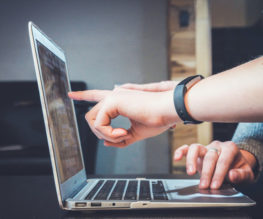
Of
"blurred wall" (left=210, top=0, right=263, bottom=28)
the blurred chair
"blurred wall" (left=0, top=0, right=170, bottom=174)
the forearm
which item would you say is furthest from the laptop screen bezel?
"blurred wall" (left=210, top=0, right=263, bottom=28)

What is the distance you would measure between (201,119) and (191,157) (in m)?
0.12

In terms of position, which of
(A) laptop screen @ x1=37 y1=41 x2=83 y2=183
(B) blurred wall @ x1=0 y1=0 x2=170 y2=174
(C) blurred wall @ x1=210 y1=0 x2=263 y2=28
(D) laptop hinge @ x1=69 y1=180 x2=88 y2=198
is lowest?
→ (D) laptop hinge @ x1=69 y1=180 x2=88 y2=198

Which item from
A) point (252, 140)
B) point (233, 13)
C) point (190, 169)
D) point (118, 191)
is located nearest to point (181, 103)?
point (190, 169)

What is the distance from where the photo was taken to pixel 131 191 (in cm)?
66

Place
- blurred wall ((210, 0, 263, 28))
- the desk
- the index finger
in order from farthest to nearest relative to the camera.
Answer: blurred wall ((210, 0, 263, 28))
the index finger
the desk

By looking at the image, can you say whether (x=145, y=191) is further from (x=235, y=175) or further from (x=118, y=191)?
(x=235, y=175)

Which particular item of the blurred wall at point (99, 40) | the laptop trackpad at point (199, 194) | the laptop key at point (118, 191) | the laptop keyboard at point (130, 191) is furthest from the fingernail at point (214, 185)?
the blurred wall at point (99, 40)

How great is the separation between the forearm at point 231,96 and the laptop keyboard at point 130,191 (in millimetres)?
219

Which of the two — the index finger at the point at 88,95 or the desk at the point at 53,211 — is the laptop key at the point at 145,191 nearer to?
the desk at the point at 53,211

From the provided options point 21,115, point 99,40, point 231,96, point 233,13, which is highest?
point 233,13

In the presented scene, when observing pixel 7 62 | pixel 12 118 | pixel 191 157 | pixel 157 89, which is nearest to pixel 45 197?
pixel 191 157

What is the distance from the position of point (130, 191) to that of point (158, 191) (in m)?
0.07

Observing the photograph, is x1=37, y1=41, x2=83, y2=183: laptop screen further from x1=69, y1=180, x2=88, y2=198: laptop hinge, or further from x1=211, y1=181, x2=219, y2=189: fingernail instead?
x1=211, y1=181, x2=219, y2=189: fingernail

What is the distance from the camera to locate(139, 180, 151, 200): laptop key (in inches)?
22.9
